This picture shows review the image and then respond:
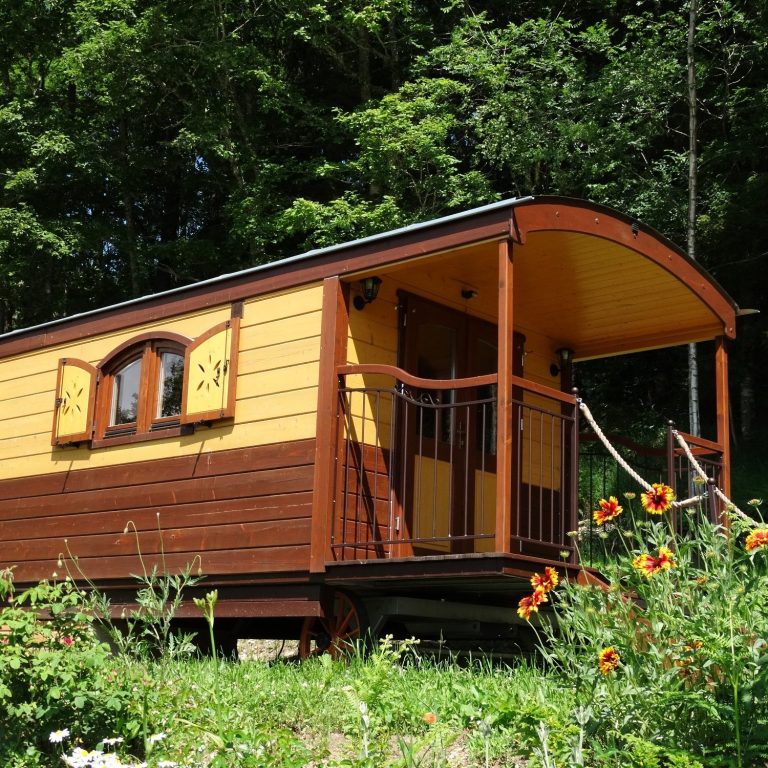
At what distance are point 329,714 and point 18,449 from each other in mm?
5690

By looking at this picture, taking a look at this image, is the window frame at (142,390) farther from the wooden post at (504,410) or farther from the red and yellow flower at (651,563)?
the red and yellow flower at (651,563)

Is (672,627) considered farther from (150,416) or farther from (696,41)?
(696,41)

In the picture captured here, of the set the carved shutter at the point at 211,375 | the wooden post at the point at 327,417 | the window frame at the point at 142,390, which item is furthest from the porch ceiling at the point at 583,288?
the window frame at the point at 142,390

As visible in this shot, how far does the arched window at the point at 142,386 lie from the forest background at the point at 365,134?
29.2 feet

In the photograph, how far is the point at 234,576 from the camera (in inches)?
308

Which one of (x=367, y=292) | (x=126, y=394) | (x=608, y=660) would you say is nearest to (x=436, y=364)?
(x=367, y=292)

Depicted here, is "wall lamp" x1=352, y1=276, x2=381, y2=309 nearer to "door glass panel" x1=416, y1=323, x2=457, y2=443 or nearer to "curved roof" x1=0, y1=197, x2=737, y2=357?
"curved roof" x1=0, y1=197, x2=737, y2=357

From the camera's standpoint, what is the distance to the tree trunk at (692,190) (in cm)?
1560

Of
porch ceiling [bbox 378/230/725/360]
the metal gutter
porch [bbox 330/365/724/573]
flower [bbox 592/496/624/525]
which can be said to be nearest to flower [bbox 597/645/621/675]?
flower [bbox 592/496/624/525]

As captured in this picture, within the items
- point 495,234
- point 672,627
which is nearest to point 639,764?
point 672,627

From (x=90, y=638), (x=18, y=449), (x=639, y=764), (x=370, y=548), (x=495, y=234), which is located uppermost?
(x=495, y=234)

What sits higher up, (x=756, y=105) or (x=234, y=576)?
(x=756, y=105)

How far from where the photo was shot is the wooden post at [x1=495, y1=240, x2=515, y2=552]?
6344 mm

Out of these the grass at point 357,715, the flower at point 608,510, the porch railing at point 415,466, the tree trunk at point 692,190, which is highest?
the tree trunk at point 692,190
